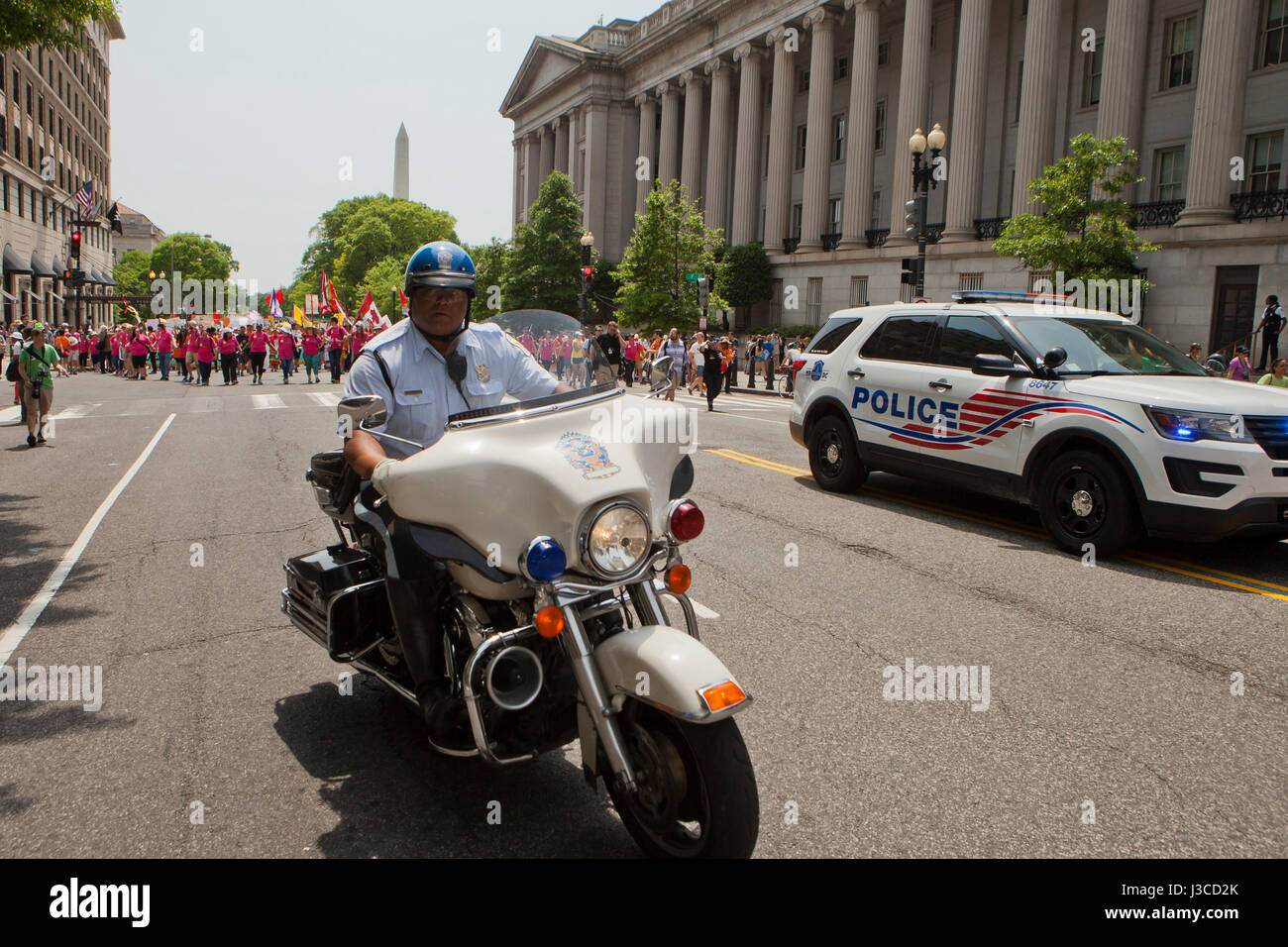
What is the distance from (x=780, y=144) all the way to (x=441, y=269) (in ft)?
153

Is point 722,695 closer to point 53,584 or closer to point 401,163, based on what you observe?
point 53,584

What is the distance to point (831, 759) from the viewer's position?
13.3 ft

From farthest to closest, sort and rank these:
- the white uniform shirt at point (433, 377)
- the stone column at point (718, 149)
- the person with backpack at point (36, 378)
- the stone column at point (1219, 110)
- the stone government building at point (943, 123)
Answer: the stone column at point (718, 149) → the stone government building at point (943, 123) → the stone column at point (1219, 110) → the person with backpack at point (36, 378) → the white uniform shirt at point (433, 377)

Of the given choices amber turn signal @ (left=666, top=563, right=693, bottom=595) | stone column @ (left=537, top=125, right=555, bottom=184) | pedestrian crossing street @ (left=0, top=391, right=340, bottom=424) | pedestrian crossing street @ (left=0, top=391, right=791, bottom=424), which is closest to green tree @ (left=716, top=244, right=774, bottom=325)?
pedestrian crossing street @ (left=0, top=391, right=791, bottom=424)

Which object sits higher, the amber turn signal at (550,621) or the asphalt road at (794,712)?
the amber turn signal at (550,621)

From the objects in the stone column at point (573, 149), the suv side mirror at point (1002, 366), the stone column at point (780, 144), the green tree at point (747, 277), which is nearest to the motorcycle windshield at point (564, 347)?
the suv side mirror at point (1002, 366)

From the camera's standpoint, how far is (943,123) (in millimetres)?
41344

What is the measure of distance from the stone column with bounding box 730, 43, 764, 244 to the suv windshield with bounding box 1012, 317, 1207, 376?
139 feet

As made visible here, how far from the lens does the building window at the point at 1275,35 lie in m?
27.8

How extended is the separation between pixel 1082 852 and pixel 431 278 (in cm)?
305

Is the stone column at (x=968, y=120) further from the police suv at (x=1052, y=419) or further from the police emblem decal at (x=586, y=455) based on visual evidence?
the police emblem decal at (x=586, y=455)

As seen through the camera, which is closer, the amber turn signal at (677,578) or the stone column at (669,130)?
the amber turn signal at (677,578)

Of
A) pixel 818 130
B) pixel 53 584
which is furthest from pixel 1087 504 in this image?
pixel 818 130
